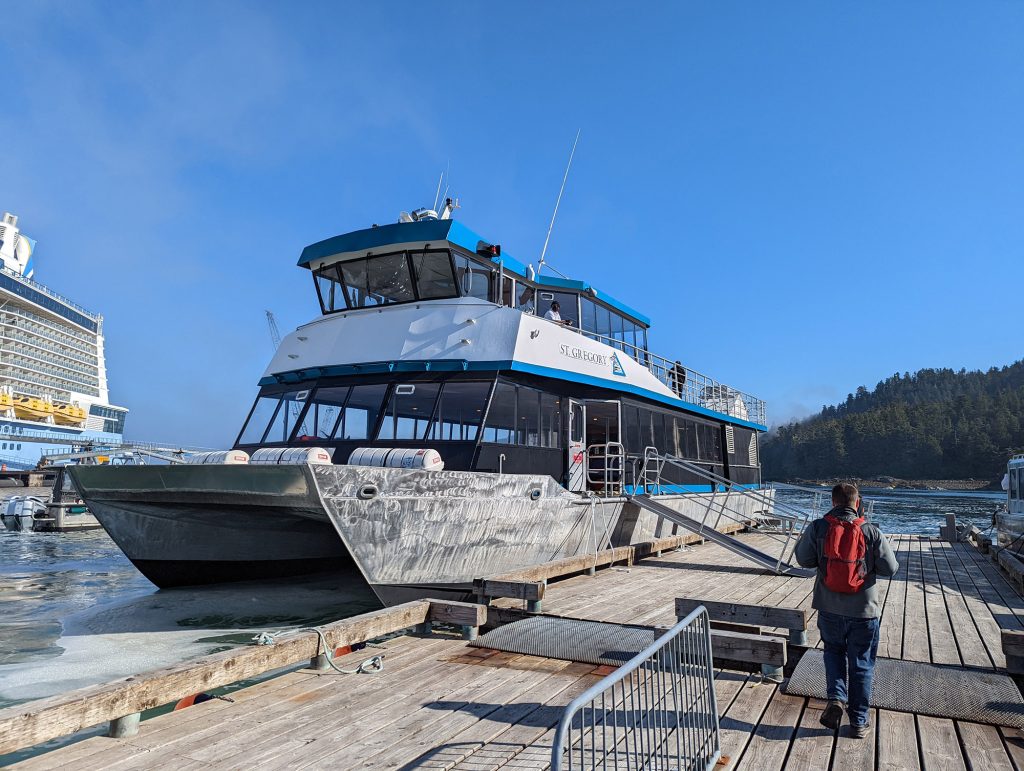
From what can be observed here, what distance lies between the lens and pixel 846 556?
162 inches

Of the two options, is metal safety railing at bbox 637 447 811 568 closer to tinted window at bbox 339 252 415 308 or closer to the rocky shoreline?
tinted window at bbox 339 252 415 308

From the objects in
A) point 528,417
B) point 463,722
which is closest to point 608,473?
point 528,417

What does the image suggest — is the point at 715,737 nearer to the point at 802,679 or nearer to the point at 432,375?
the point at 802,679

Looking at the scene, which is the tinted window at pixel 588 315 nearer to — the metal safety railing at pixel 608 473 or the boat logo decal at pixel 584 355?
the boat logo decal at pixel 584 355

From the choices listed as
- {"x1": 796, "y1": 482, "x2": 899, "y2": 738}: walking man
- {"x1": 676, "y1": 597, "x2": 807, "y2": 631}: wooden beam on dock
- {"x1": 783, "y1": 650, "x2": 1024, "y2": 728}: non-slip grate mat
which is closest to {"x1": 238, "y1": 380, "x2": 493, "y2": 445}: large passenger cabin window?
{"x1": 676, "y1": 597, "x2": 807, "y2": 631}: wooden beam on dock

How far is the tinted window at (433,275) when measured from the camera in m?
11.0

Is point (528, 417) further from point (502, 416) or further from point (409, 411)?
point (409, 411)

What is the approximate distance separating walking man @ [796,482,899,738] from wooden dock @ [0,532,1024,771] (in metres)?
0.20

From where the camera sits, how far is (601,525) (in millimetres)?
11188

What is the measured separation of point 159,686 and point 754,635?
4254 mm

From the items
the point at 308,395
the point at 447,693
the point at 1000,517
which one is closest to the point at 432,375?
the point at 308,395

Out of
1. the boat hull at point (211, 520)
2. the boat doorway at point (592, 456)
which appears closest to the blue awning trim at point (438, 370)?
the boat doorway at point (592, 456)

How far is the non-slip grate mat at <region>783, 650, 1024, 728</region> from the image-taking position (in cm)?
424

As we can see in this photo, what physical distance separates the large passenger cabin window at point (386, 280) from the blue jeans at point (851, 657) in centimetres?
802
